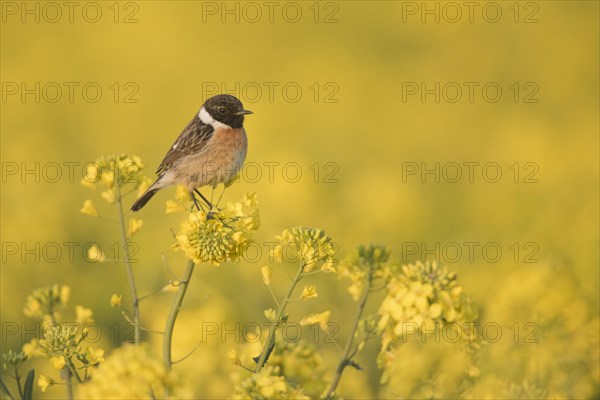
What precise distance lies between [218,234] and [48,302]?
774 millimetres

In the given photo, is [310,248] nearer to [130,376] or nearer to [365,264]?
[365,264]

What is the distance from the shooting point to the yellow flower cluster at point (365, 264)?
2.87 meters

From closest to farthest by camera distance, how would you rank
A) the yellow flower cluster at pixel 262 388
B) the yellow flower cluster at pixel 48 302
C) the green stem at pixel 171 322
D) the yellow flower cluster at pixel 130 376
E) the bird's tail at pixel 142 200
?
1. the yellow flower cluster at pixel 130 376
2. the yellow flower cluster at pixel 262 388
3. the green stem at pixel 171 322
4. the yellow flower cluster at pixel 48 302
5. the bird's tail at pixel 142 200

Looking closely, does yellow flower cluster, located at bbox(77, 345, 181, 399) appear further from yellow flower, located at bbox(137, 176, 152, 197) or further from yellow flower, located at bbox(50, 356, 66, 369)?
yellow flower, located at bbox(137, 176, 152, 197)

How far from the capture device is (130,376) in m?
2.08

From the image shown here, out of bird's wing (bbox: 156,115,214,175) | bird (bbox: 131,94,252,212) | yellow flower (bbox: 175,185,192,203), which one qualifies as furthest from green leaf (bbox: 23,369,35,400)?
bird's wing (bbox: 156,115,214,175)

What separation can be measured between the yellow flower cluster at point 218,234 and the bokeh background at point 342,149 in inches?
10.7

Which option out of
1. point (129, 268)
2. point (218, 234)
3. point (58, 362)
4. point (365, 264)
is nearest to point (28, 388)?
point (58, 362)

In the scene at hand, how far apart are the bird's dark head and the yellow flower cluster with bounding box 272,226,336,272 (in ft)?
7.07

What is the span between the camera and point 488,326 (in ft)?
14.3

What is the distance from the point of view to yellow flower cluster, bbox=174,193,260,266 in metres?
2.76

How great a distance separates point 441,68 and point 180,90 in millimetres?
5695

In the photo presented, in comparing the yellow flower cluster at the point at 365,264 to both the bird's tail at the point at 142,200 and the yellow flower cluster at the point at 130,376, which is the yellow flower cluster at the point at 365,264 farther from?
the bird's tail at the point at 142,200

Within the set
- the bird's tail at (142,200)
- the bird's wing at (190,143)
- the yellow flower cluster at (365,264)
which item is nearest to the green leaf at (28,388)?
the yellow flower cluster at (365,264)
